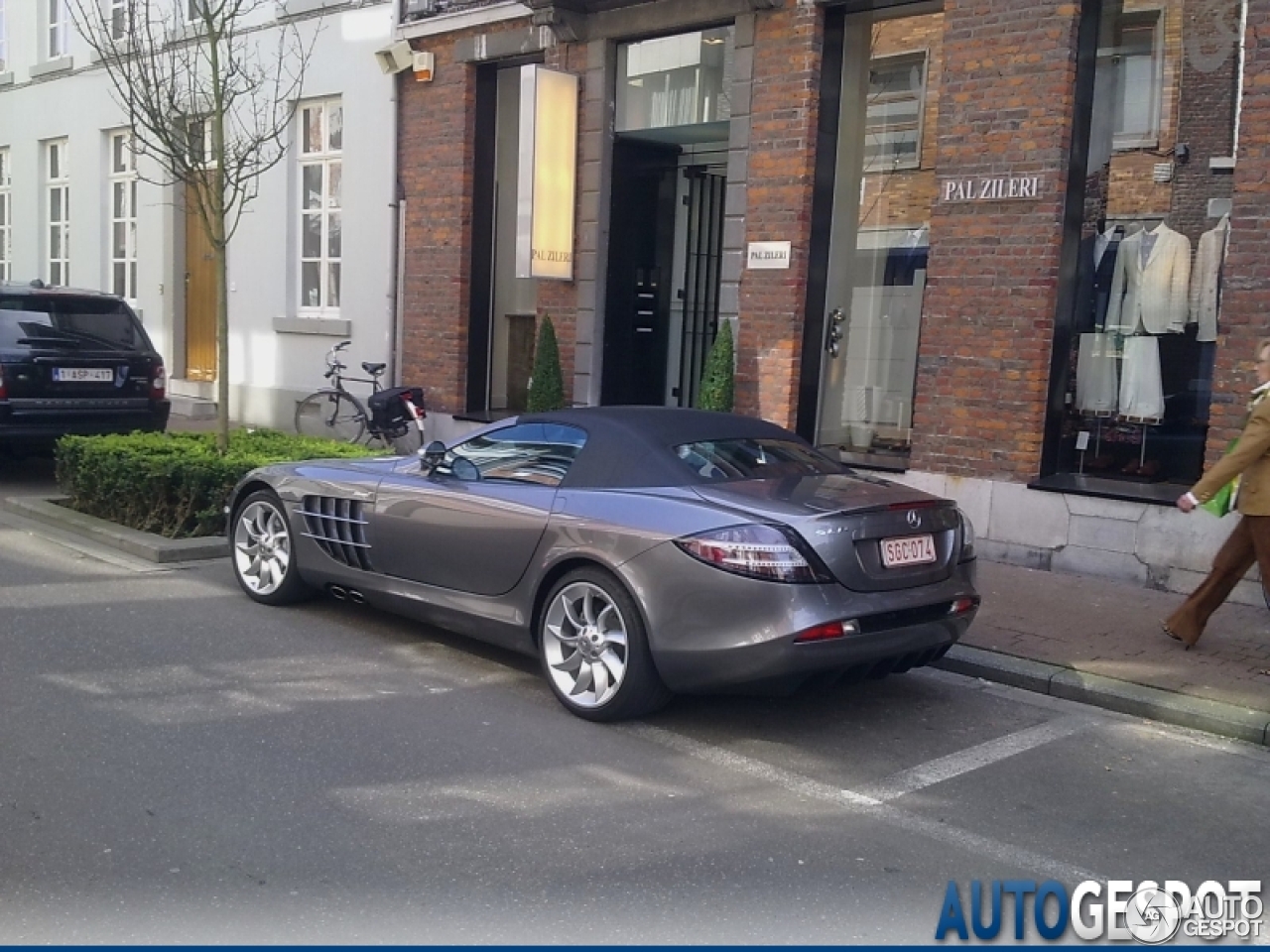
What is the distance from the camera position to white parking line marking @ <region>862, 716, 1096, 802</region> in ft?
17.0

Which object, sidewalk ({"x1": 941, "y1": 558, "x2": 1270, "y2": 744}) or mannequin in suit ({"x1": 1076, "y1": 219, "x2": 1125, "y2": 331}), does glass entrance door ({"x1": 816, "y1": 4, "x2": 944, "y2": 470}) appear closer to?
mannequin in suit ({"x1": 1076, "y1": 219, "x2": 1125, "y2": 331})

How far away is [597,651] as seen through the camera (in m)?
5.86

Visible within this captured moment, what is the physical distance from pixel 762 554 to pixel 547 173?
8083 millimetres

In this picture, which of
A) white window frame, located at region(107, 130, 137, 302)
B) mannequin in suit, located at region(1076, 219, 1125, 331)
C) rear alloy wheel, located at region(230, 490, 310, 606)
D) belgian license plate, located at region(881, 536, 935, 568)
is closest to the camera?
belgian license plate, located at region(881, 536, 935, 568)

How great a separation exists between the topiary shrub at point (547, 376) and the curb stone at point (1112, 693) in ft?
21.3

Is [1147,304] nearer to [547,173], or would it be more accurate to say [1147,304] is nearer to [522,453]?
[522,453]

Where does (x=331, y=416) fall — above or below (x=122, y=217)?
below

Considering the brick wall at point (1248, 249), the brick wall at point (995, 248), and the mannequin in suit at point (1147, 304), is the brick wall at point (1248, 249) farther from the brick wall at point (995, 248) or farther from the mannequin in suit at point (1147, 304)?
the brick wall at point (995, 248)

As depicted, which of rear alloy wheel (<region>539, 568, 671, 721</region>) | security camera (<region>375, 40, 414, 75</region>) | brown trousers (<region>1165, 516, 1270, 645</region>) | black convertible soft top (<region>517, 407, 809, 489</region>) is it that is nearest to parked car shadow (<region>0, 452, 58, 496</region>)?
security camera (<region>375, 40, 414, 75</region>)

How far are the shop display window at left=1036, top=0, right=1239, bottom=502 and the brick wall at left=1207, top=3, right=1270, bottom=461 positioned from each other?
49 cm

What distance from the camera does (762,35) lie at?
1118 cm

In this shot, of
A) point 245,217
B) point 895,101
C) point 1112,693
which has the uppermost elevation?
point 895,101

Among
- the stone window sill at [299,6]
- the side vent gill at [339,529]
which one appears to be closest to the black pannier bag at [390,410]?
the stone window sill at [299,6]

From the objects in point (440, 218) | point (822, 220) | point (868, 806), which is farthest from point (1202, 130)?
point (440, 218)
